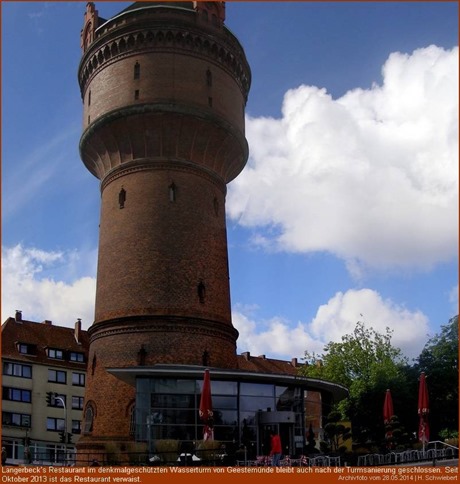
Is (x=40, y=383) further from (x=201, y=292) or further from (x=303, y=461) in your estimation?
(x=303, y=461)

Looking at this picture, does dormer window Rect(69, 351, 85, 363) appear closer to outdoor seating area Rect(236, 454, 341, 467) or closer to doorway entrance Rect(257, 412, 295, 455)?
doorway entrance Rect(257, 412, 295, 455)

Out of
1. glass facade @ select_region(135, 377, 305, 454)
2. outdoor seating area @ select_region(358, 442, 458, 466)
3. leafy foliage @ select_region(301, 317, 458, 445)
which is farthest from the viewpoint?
leafy foliage @ select_region(301, 317, 458, 445)

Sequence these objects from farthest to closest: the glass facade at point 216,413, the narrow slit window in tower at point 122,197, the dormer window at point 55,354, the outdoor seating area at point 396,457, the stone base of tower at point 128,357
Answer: the dormer window at point 55,354 < the narrow slit window in tower at point 122,197 < the stone base of tower at point 128,357 < the glass facade at point 216,413 < the outdoor seating area at point 396,457

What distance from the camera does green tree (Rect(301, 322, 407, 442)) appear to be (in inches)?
1614

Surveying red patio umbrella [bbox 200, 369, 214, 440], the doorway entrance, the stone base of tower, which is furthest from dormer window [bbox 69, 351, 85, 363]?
red patio umbrella [bbox 200, 369, 214, 440]

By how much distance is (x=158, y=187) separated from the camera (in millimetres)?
30641

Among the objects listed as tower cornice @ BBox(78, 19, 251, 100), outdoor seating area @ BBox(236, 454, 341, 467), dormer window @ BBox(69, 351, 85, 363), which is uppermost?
tower cornice @ BBox(78, 19, 251, 100)

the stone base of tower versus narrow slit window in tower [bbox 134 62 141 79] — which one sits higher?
narrow slit window in tower [bbox 134 62 141 79]

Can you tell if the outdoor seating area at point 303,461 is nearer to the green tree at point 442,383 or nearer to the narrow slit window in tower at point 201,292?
the narrow slit window in tower at point 201,292

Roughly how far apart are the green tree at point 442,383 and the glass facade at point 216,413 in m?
16.3

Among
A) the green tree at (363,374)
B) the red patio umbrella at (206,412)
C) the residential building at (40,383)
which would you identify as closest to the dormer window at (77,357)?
the residential building at (40,383)

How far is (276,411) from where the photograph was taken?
87.2ft

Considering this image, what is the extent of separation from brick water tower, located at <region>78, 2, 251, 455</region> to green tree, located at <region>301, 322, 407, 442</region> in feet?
43.5

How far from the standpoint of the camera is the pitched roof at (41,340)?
56250 mm
